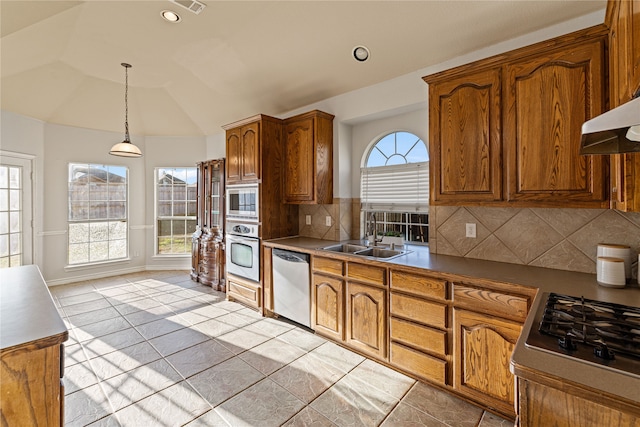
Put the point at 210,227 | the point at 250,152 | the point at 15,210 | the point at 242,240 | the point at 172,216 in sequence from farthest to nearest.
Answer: the point at 172,216 → the point at 210,227 → the point at 15,210 → the point at 242,240 → the point at 250,152

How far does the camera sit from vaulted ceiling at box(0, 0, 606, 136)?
7.94 ft

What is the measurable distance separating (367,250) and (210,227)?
297cm

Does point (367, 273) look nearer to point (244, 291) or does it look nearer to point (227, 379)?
point (227, 379)

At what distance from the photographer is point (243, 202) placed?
391 cm

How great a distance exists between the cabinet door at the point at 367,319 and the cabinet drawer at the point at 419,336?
0.38 ft

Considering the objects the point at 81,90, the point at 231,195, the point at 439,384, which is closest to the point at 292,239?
the point at 231,195

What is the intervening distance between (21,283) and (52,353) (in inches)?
37.2

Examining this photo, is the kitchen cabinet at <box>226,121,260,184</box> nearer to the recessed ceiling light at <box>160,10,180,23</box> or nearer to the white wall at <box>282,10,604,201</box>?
the white wall at <box>282,10,604,201</box>

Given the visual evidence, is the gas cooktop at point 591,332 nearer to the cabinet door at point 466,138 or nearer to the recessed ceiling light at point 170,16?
the cabinet door at point 466,138

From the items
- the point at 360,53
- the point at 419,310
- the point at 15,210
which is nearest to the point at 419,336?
the point at 419,310

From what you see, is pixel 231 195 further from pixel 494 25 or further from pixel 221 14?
pixel 494 25

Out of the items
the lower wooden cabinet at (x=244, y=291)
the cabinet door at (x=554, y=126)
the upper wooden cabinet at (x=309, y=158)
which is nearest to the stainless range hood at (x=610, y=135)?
the cabinet door at (x=554, y=126)

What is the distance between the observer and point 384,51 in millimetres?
2811

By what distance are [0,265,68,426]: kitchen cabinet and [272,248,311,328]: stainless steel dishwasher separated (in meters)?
2.13
